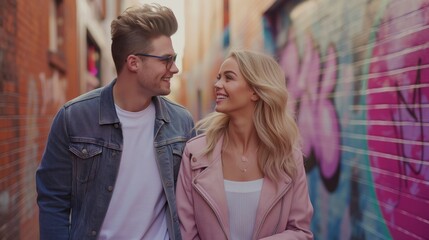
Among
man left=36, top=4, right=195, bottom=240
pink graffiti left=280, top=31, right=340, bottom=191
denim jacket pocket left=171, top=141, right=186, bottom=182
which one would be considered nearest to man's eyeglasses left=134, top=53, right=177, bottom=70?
man left=36, top=4, right=195, bottom=240

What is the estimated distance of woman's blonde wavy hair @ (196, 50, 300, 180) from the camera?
2.68m

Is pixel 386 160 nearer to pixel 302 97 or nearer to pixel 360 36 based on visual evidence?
pixel 360 36

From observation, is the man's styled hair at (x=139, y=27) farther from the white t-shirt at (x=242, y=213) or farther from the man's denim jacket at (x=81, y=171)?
the white t-shirt at (x=242, y=213)

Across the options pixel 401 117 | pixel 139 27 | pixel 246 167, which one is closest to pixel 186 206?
pixel 246 167

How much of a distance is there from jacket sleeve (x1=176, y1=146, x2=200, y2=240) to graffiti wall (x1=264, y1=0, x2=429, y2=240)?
1.39 m

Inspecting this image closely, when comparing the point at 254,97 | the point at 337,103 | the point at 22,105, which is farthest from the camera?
the point at 22,105

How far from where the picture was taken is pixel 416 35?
10.2ft

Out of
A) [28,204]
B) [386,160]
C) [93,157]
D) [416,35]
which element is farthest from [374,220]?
[28,204]

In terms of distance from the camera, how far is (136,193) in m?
2.57

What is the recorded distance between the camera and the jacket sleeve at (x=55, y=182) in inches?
98.9

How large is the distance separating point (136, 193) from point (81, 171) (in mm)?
299

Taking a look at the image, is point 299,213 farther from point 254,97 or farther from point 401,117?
point 401,117

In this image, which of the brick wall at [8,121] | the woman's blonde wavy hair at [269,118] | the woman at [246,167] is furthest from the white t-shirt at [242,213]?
the brick wall at [8,121]

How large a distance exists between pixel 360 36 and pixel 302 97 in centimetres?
178
